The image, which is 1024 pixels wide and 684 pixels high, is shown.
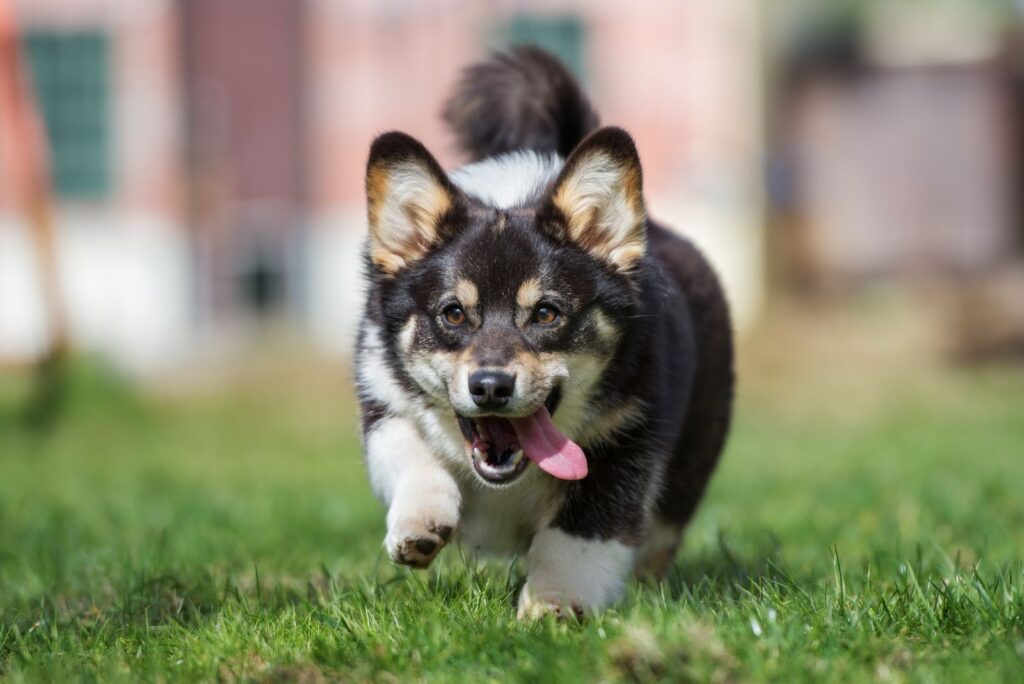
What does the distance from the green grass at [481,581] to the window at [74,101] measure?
10802mm

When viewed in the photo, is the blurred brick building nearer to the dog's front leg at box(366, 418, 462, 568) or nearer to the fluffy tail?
the fluffy tail

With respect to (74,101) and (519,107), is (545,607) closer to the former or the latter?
(519,107)

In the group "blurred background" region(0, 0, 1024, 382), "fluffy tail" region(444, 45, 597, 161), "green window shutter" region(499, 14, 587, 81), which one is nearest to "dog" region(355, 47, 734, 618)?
"fluffy tail" region(444, 45, 597, 161)

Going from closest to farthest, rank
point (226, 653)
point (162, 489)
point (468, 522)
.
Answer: point (226, 653), point (468, 522), point (162, 489)

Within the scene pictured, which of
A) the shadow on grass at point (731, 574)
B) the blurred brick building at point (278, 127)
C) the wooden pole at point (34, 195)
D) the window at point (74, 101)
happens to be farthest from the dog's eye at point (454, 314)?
the window at point (74, 101)

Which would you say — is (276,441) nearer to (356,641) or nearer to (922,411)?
(922,411)

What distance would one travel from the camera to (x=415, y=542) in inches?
140

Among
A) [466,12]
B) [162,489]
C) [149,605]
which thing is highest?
[466,12]

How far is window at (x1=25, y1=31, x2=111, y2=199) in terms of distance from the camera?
18891 millimetres

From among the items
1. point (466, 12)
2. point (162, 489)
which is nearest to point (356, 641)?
point (162, 489)

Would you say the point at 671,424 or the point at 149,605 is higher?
the point at 671,424

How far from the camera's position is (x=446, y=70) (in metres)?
19.5

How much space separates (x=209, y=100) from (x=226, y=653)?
56.5 feet

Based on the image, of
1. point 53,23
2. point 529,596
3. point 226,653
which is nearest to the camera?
point 226,653
